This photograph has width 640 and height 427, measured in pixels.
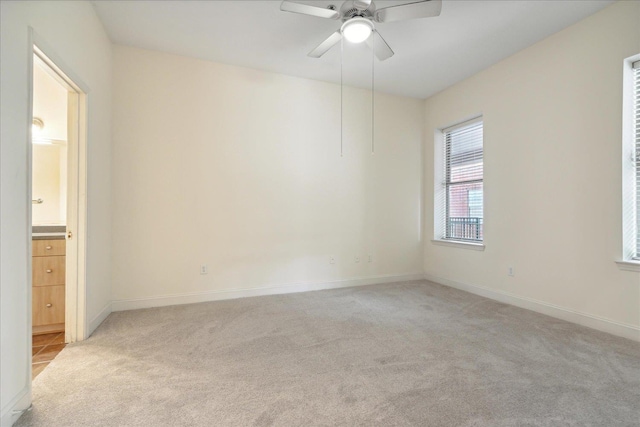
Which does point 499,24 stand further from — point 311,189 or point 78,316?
point 78,316

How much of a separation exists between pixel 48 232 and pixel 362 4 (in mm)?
3502

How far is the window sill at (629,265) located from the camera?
2.38 meters

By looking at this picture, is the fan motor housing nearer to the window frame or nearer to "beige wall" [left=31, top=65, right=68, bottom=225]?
the window frame

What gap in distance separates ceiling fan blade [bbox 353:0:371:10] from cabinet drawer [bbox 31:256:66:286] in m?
3.37

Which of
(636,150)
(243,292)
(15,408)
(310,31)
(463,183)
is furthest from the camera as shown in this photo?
(463,183)

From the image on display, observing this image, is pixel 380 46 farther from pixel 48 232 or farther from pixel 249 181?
pixel 48 232

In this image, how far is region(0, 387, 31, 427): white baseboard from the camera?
1.37 meters

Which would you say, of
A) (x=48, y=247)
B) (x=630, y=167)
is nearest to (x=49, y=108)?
(x=48, y=247)

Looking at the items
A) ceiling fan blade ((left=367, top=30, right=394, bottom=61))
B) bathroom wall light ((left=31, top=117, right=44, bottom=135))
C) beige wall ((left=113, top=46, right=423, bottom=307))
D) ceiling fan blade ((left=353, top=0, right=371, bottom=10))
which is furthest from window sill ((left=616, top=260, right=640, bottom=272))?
bathroom wall light ((left=31, top=117, right=44, bottom=135))

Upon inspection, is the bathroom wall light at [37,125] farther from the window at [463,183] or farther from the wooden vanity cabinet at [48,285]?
the window at [463,183]


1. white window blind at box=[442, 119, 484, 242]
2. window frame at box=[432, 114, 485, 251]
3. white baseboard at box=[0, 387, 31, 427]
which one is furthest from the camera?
window frame at box=[432, 114, 485, 251]

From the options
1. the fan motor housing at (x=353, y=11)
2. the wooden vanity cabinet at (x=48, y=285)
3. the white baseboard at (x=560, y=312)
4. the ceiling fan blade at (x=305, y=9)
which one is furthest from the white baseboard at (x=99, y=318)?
the white baseboard at (x=560, y=312)

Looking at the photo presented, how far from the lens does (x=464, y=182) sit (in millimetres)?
4133

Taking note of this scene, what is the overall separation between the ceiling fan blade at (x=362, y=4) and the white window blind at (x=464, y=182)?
2496 mm
